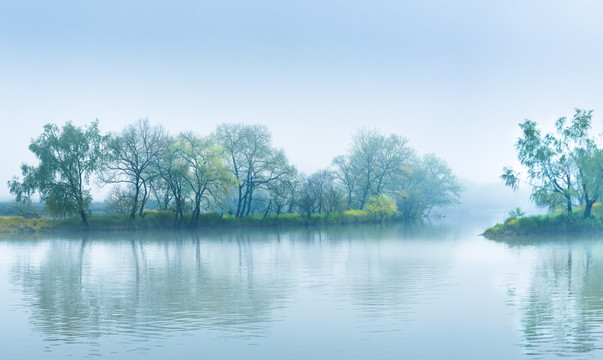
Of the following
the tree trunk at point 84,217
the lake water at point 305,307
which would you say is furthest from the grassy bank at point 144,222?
the lake water at point 305,307

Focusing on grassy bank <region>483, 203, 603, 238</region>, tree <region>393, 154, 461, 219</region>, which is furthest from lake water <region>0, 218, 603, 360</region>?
tree <region>393, 154, 461, 219</region>

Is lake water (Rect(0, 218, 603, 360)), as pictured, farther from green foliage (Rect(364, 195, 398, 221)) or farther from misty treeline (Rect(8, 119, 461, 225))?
green foliage (Rect(364, 195, 398, 221))

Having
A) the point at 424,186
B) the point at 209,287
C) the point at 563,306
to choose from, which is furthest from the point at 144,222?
the point at 563,306

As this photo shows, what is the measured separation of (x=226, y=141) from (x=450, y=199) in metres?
46.1

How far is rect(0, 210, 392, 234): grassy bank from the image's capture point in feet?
212

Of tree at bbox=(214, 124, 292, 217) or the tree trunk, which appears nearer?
the tree trunk

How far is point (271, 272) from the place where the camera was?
1025 inches

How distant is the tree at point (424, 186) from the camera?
9769 cm

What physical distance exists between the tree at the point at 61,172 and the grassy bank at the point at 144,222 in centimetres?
145

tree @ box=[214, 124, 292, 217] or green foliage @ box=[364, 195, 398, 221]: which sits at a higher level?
tree @ box=[214, 124, 292, 217]

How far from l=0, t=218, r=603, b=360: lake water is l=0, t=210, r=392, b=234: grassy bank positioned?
33239 mm

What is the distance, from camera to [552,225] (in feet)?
163

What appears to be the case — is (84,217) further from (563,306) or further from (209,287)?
(563,306)

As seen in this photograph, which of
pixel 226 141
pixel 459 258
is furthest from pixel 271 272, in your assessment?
pixel 226 141
